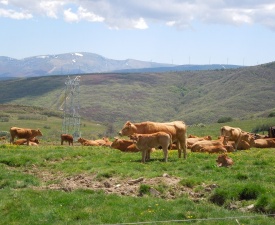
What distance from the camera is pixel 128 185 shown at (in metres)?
17.5

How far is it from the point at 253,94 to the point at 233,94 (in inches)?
521

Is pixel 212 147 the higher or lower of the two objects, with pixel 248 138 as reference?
higher

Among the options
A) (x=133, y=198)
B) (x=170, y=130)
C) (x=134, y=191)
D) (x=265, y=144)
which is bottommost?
(x=265, y=144)

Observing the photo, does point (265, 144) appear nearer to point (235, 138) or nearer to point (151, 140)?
point (235, 138)

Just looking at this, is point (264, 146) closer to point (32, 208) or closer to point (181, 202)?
point (181, 202)

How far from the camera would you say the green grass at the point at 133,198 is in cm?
1370

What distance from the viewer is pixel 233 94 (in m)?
187

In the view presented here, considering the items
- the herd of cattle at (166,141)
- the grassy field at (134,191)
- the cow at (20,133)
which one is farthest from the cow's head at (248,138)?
the cow at (20,133)

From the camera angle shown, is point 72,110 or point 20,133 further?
point 72,110

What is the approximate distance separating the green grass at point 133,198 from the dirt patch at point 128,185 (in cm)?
11

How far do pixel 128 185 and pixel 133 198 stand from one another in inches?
80.7

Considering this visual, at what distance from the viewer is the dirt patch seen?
16375 mm

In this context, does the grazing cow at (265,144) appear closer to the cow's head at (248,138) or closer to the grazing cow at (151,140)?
the cow's head at (248,138)

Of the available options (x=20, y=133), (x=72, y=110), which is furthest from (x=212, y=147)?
(x=72, y=110)
